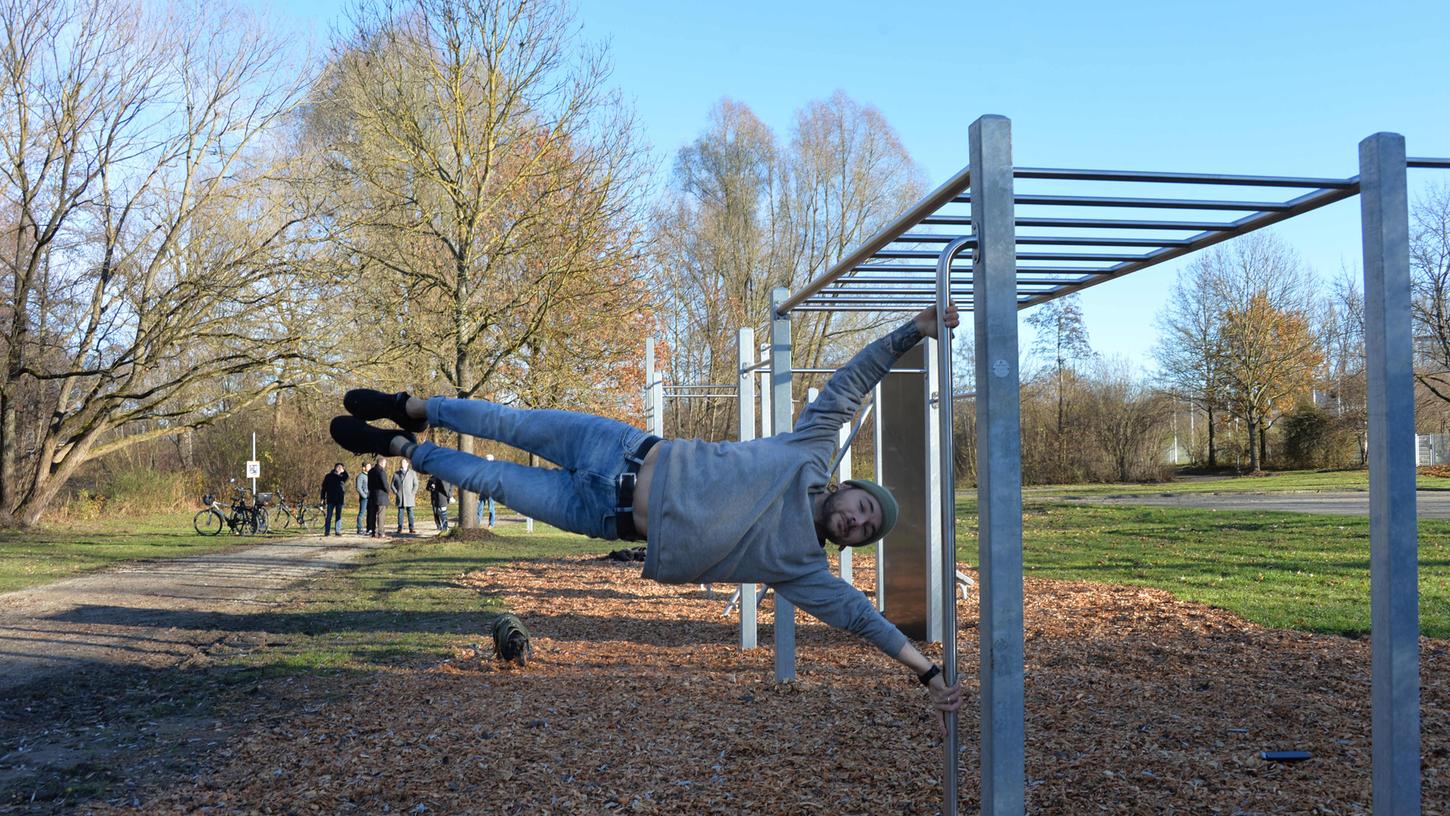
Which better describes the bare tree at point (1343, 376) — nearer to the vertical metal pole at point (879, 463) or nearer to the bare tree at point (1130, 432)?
the bare tree at point (1130, 432)

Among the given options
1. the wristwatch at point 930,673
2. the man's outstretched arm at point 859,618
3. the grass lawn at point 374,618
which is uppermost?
the man's outstretched arm at point 859,618

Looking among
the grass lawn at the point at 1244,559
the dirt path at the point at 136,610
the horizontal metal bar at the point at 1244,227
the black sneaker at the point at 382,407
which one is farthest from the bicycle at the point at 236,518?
the horizontal metal bar at the point at 1244,227

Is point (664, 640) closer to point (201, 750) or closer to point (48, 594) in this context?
point (201, 750)

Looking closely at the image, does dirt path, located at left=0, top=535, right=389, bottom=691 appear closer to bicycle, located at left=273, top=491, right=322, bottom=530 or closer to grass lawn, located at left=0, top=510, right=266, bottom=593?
grass lawn, located at left=0, top=510, right=266, bottom=593

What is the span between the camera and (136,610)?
9992 mm

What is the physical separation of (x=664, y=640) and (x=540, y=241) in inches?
443

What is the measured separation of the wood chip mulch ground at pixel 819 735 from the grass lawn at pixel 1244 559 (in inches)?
48.8

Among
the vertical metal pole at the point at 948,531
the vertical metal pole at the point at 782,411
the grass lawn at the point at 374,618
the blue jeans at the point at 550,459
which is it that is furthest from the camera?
the grass lawn at the point at 374,618

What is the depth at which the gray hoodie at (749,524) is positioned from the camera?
3.22 metres

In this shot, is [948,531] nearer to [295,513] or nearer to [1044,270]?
[1044,270]

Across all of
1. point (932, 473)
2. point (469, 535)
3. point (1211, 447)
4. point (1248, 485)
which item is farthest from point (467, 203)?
point (1211, 447)

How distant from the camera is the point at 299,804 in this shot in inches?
156

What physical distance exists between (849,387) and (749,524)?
0.64m

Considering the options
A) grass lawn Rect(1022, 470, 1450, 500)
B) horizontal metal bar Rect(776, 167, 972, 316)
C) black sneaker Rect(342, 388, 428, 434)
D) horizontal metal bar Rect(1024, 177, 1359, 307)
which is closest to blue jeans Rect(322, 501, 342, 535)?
grass lawn Rect(1022, 470, 1450, 500)
